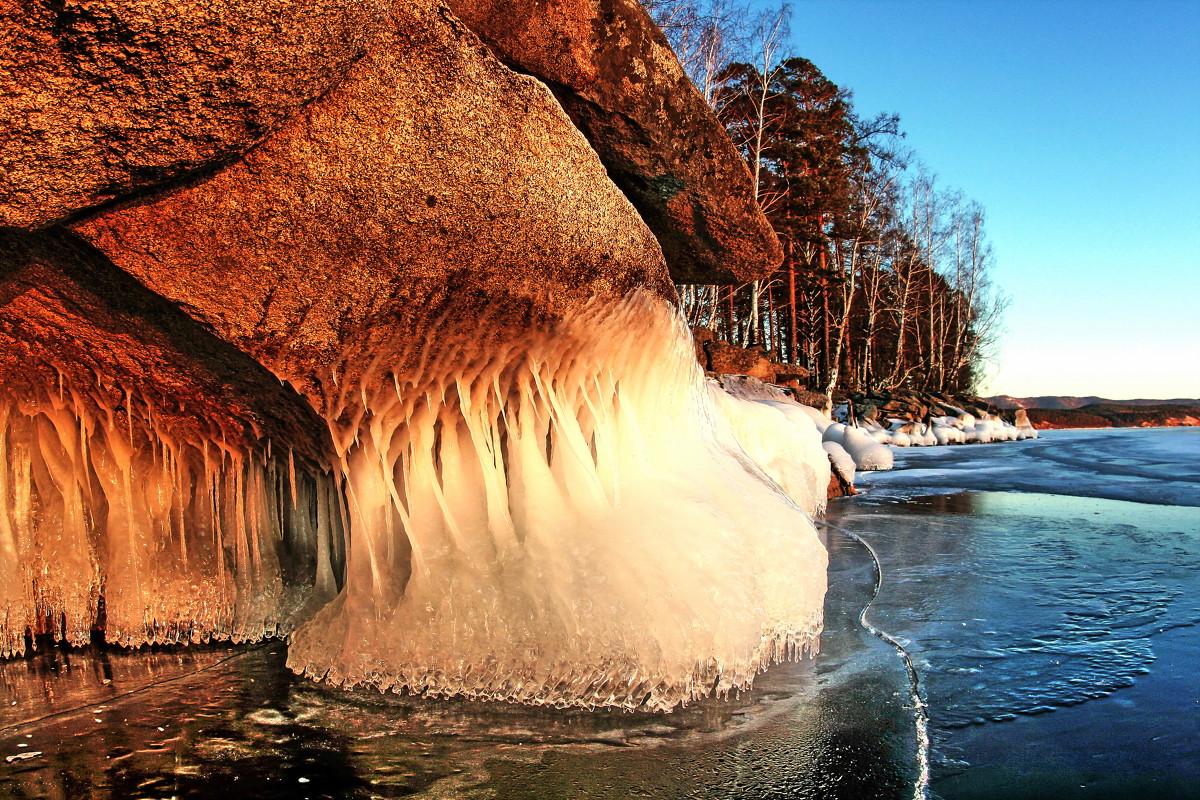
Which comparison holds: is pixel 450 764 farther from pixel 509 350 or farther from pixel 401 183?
pixel 401 183

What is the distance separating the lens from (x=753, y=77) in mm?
18250

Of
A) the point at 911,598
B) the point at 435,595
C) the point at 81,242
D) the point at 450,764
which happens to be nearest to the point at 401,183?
the point at 81,242

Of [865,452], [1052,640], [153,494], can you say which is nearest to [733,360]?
[865,452]

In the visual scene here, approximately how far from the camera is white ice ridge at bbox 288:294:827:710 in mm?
2498

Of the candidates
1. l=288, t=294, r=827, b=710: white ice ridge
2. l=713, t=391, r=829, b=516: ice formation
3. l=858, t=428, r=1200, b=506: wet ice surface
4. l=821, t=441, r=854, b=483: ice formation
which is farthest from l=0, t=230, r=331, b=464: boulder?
l=858, t=428, r=1200, b=506: wet ice surface

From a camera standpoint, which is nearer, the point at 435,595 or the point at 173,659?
the point at 435,595

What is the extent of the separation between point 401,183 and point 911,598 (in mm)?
2877

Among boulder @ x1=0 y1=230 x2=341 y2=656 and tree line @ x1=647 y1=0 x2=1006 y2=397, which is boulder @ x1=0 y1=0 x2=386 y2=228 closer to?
boulder @ x1=0 y1=230 x2=341 y2=656

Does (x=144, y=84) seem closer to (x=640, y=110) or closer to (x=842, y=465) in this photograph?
(x=640, y=110)

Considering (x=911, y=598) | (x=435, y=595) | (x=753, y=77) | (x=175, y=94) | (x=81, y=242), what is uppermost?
(x=753, y=77)

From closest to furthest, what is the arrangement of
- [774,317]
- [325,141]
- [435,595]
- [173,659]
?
[325,141]
[435,595]
[173,659]
[774,317]

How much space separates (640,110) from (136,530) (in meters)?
2.84

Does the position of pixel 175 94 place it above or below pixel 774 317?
below

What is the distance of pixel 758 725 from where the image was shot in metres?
2.19
